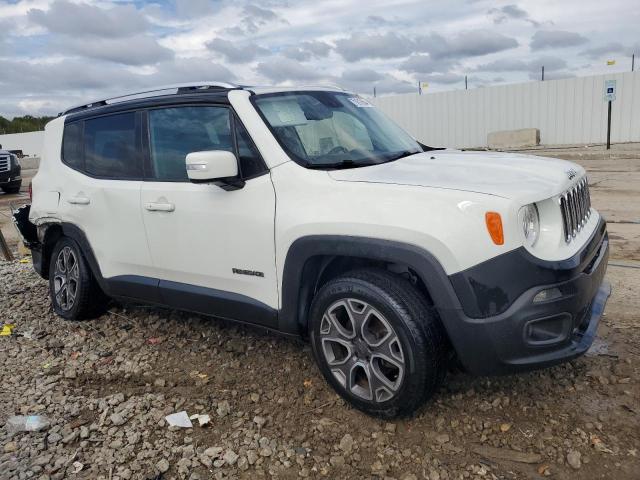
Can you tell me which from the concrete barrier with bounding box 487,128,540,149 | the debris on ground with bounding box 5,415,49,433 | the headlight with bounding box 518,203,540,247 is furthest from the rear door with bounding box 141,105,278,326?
the concrete barrier with bounding box 487,128,540,149

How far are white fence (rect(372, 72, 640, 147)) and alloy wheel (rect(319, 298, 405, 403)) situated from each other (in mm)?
23292

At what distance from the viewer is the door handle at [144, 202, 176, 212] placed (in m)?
3.75

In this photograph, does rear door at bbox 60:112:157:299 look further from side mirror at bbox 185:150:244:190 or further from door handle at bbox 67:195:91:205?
side mirror at bbox 185:150:244:190

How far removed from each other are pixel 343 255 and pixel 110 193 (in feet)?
6.77

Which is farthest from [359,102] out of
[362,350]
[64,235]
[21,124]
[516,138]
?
[21,124]

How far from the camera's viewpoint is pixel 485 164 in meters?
3.36

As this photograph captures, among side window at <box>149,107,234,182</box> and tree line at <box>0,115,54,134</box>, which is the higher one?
tree line at <box>0,115,54,134</box>

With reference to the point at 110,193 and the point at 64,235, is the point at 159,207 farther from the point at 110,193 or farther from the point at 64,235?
the point at 64,235

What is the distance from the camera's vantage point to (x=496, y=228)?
8.53ft

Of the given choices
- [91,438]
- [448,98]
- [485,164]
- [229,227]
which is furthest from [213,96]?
[448,98]

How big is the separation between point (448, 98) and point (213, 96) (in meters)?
25.5

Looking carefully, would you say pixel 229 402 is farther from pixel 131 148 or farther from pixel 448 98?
pixel 448 98

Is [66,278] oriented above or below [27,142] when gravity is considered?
below

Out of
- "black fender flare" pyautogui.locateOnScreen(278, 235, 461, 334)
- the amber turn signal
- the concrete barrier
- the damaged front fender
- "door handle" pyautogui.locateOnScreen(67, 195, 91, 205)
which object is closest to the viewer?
the amber turn signal
